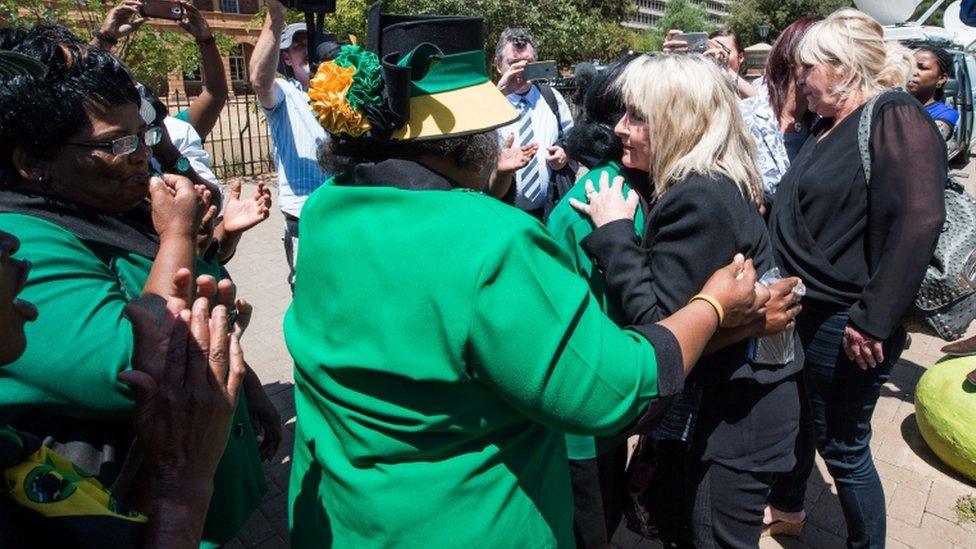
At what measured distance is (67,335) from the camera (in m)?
1.37

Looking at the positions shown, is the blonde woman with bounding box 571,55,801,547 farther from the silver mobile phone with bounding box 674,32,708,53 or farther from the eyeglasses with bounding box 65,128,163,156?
the silver mobile phone with bounding box 674,32,708,53

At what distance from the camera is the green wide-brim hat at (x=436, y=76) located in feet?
4.57

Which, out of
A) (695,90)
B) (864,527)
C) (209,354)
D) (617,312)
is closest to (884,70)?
(695,90)

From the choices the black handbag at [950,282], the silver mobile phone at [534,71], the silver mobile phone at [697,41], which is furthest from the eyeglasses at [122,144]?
the silver mobile phone at [697,41]

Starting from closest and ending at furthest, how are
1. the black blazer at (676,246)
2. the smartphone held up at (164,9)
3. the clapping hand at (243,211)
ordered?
the black blazer at (676,246)
the clapping hand at (243,211)
the smartphone held up at (164,9)

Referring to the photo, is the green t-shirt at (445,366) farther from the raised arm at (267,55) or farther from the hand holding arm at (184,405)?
the raised arm at (267,55)

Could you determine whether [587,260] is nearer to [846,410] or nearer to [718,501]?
[718,501]

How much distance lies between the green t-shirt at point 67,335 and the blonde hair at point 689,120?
58.2 inches

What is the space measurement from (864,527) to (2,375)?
9.06 ft

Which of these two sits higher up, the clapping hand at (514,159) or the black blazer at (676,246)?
the black blazer at (676,246)

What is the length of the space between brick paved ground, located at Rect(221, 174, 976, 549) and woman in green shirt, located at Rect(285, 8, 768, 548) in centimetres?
192

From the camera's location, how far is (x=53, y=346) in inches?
53.7

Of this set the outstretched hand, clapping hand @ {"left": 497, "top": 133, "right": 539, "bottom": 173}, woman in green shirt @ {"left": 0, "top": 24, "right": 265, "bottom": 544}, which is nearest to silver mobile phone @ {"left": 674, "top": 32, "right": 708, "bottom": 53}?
clapping hand @ {"left": 497, "top": 133, "right": 539, "bottom": 173}

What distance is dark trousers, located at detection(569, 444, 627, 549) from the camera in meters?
2.10
